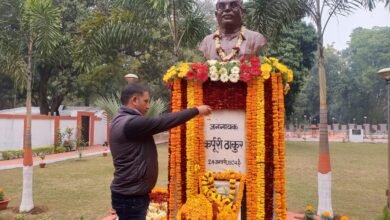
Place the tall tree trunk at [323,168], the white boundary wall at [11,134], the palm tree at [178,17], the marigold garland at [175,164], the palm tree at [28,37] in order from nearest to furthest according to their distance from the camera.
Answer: the marigold garland at [175,164], the tall tree trunk at [323,168], the palm tree at [28,37], the palm tree at [178,17], the white boundary wall at [11,134]

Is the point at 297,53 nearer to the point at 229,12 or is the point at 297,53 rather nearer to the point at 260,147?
the point at 229,12

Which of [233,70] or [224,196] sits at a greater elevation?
[233,70]

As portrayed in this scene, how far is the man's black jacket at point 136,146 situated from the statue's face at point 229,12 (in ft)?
8.53

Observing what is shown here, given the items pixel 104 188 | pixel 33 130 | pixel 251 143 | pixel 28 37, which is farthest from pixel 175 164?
pixel 33 130

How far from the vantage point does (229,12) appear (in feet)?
16.6

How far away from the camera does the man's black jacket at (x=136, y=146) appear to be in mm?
2662

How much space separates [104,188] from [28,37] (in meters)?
4.24

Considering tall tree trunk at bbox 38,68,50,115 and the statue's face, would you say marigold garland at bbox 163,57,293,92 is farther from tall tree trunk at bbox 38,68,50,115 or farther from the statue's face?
tall tree trunk at bbox 38,68,50,115

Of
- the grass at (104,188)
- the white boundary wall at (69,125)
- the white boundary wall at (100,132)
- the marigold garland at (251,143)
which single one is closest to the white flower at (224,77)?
the marigold garland at (251,143)

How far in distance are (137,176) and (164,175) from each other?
9696 millimetres

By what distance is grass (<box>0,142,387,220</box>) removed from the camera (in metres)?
7.61

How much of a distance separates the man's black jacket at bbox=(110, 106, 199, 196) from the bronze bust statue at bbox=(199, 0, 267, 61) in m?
2.45

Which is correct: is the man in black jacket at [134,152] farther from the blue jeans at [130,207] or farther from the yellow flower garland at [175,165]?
the yellow flower garland at [175,165]

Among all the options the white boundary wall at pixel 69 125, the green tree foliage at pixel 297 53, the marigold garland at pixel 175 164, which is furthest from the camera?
the white boundary wall at pixel 69 125
